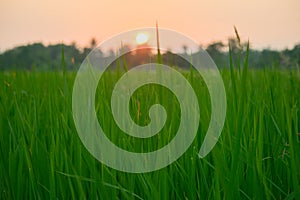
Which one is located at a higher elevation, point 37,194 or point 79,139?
point 79,139

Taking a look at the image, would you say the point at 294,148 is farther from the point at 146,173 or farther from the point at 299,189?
the point at 146,173

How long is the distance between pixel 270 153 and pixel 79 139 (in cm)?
49

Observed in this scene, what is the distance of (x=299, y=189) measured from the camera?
1.96 feet

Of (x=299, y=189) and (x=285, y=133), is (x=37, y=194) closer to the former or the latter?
(x=299, y=189)

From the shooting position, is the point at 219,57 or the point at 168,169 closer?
the point at 168,169

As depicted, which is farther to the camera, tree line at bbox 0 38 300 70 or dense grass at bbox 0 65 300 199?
tree line at bbox 0 38 300 70

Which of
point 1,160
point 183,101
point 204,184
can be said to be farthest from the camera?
point 183,101

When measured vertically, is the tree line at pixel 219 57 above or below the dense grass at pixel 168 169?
above

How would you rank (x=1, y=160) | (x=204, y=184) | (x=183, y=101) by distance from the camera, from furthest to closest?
1. (x=183, y=101)
2. (x=1, y=160)
3. (x=204, y=184)

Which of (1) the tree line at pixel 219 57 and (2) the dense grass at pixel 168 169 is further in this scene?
(1) the tree line at pixel 219 57

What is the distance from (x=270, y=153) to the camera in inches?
35.8

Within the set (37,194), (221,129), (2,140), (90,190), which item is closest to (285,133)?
(221,129)

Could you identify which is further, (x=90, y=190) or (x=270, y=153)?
(x=270, y=153)

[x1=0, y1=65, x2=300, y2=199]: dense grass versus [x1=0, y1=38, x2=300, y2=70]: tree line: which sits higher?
[x1=0, y1=38, x2=300, y2=70]: tree line
